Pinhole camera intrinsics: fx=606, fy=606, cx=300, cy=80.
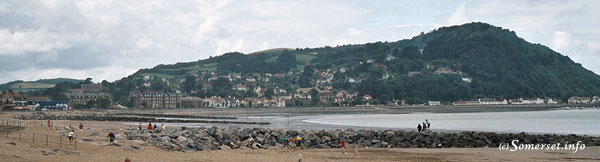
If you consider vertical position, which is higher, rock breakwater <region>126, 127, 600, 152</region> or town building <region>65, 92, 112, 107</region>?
town building <region>65, 92, 112, 107</region>

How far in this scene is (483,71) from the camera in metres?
191

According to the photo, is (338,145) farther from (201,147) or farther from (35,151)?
(35,151)

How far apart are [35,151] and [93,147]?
3148mm

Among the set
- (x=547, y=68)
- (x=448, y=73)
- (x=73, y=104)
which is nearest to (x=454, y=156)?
(x=73, y=104)

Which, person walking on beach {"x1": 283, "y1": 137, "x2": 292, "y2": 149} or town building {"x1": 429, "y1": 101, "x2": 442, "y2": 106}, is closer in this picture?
person walking on beach {"x1": 283, "y1": 137, "x2": 292, "y2": 149}

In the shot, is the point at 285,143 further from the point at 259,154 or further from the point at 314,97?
the point at 314,97

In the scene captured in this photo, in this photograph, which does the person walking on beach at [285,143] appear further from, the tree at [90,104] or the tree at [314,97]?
the tree at [314,97]

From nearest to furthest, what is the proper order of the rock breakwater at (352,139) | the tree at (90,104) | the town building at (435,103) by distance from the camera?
the rock breakwater at (352,139) < the tree at (90,104) < the town building at (435,103)

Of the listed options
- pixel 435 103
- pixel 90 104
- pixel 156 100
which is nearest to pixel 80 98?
pixel 90 104

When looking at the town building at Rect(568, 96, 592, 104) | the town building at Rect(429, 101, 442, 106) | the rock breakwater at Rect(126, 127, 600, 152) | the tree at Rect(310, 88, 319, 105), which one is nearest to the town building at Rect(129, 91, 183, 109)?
the tree at Rect(310, 88, 319, 105)

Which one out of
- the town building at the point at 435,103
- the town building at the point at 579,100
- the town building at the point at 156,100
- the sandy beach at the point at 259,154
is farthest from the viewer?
the town building at the point at 579,100

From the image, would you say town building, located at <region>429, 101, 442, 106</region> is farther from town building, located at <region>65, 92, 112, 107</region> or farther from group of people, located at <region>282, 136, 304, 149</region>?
group of people, located at <region>282, 136, 304, 149</region>

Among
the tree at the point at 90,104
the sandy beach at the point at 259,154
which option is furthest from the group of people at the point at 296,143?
the tree at the point at 90,104

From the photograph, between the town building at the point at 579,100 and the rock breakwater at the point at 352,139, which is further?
the town building at the point at 579,100
